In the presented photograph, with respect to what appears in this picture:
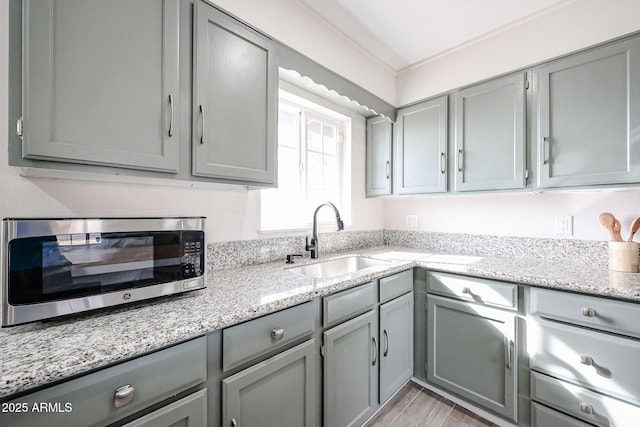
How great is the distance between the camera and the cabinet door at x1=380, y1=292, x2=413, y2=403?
5.20ft

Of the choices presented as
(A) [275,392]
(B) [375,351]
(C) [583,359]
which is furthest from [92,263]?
(C) [583,359]

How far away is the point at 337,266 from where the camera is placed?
199 centimetres

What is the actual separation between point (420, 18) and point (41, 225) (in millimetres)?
2181

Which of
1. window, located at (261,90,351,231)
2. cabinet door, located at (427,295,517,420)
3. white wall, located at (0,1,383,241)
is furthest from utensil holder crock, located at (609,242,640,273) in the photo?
white wall, located at (0,1,383,241)

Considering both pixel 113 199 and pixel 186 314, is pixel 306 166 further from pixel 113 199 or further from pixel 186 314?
pixel 186 314

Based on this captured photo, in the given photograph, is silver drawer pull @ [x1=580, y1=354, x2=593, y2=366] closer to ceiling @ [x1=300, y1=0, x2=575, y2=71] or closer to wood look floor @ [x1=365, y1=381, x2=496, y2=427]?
wood look floor @ [x1=365, y1=381, x2=496, y2=427]

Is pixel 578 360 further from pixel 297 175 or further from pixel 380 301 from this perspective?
pixel 297 175

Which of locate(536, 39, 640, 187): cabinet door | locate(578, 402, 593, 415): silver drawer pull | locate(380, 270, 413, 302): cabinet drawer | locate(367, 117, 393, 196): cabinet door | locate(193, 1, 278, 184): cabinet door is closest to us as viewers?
locate(193, 1, 278, 184): cabinet door

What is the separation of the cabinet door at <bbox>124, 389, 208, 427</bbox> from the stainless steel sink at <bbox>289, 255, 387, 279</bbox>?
37.0 inches

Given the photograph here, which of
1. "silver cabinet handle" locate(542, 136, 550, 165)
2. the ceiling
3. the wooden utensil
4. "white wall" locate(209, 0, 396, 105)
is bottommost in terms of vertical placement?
the wooden utensil

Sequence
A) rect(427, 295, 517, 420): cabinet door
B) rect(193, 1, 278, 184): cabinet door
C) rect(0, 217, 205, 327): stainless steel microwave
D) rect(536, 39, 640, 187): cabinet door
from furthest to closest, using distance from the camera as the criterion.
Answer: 1. rect(427, 295, 517, 420): cabinet door
2. rect(536, 39, 640, 187): cabinet door
3. rect(193, 1, 278, 184): cabinet door
4. rect(0, 217, 205, 327): stainless steel microwave

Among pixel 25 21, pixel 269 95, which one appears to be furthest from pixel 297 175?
pixel 25 21

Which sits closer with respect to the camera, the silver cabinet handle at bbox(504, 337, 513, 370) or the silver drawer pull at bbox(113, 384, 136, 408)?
the silver drawer pull at bbox(113, 384, 136, 408)

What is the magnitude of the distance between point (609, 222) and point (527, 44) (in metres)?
1.19
